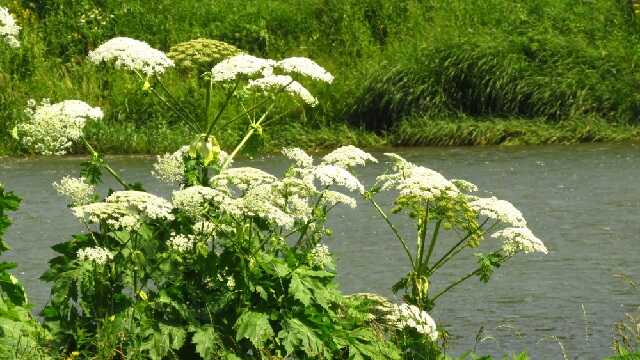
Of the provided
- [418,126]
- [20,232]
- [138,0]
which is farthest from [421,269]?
[138,0]

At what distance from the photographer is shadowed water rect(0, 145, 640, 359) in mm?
8234

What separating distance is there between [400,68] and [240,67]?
12.0 m

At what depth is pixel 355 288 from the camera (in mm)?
9312

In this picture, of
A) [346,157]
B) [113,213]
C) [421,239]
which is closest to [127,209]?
[113,213]

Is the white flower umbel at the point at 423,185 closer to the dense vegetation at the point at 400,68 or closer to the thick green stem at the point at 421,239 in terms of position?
the thick green stem at the point at 421,239

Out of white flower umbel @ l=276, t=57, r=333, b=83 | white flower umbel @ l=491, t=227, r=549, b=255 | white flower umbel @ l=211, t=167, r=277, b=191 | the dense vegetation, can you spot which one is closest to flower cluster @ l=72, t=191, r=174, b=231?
white flower umbel @ l=211, t=167, r=277, b=191

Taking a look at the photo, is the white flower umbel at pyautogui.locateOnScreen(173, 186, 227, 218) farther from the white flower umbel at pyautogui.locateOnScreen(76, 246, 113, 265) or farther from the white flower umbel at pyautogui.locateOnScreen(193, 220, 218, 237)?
the white flower umbel at pyautogui.locateOnScreen(76, 246, 113, 265)

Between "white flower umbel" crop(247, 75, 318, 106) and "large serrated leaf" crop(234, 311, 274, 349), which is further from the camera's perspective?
"white flower umbel" crop(247, 75, 318, 106)

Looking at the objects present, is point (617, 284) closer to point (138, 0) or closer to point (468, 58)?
point (468, 58)

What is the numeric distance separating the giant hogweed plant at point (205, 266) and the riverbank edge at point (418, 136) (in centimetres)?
1078

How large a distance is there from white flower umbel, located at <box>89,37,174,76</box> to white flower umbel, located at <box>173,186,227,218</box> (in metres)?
0.62

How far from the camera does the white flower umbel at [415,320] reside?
5.72 m

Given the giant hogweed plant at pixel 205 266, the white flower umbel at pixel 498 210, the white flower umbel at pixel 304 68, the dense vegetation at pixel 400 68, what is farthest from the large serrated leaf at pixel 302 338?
the dense vegetation at pixel 400 68

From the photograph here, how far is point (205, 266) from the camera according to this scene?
213 inches
